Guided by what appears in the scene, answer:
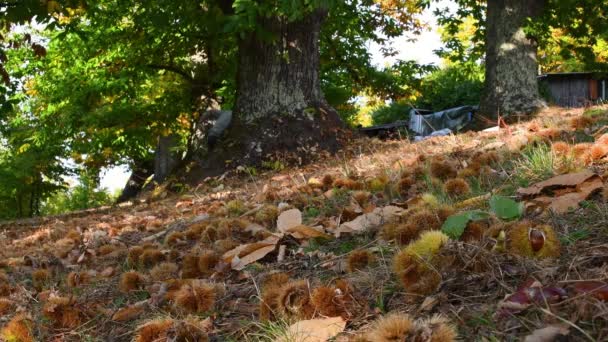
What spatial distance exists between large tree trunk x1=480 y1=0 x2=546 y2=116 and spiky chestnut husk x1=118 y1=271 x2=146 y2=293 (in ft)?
29.0

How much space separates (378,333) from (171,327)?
0.68m

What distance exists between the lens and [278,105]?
782 cm

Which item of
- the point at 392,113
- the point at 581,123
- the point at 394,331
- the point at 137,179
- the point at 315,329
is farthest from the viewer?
the point at 392,113

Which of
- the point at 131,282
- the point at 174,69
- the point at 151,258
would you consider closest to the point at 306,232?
the point at 131,282

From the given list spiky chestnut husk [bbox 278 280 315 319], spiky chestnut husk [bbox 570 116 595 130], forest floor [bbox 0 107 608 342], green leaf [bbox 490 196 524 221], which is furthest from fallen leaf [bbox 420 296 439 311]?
spiky chestnut husk [bbox 570 116 595 130]

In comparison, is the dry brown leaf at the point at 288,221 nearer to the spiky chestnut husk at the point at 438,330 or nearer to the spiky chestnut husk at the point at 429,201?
the spiky chestnut husk at the point at 429,201

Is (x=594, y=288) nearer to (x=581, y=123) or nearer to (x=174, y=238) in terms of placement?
(x=174, y=238)

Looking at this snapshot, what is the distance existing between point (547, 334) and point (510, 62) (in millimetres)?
10155

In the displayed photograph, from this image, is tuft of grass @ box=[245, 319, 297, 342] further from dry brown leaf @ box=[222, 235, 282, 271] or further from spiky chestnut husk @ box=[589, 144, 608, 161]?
spiky chestnut husk @ box=[589, 144, 608, 161]

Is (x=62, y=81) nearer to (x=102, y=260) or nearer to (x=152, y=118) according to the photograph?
(x=152, y=118)

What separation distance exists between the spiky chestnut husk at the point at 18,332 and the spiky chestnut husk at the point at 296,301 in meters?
0.87

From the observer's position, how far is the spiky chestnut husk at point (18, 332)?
1.94m

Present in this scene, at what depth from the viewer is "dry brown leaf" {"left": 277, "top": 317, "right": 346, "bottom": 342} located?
4.63 ft

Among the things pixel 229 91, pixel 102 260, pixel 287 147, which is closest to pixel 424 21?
pixel 229 91
